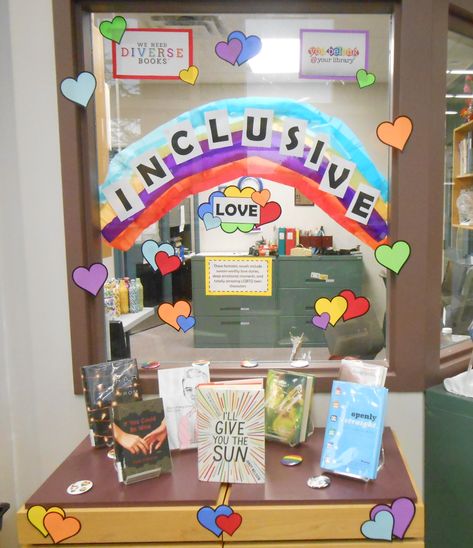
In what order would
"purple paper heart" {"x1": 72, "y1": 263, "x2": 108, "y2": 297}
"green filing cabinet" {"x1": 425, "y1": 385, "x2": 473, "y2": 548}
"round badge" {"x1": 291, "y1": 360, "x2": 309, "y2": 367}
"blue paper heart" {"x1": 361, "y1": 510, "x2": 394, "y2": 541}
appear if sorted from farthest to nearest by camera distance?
"round badge" {"x1": 291, "y1": 360, "x2": 309, "y2": 367}, "purple paper heart" {"x1": 72, "y1": 263, "x2": 108, "y2": 297}, "green filing cabinet" {"x1": 425, "y1": 385, "x2": 473, "y2": 548}, "blue paper heart" {"x1": 361, "y1": 510, "x2": 394, "y2": 541}

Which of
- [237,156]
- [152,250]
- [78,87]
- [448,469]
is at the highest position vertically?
[78,87]

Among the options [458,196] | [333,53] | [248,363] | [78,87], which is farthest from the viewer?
[458,196]

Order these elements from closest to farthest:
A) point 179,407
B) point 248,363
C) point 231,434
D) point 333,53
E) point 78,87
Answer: point 231,434 → point 179,407 → point 78,87 → point 333,53 → point 248,363

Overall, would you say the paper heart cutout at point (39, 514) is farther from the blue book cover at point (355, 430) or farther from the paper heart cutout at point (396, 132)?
the paper heart cutout at point (396, 132)

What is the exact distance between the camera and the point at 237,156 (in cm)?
177

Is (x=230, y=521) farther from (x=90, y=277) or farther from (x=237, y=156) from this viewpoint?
(x=237, y=156)

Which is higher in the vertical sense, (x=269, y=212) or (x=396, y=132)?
(x=396, y=132)

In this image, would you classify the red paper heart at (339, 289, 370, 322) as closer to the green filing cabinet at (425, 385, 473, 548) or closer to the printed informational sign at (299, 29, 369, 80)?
the green filing cabinet at (425, 385, 473, 548)

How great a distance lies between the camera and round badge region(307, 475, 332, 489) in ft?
4.25

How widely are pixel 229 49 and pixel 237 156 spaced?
15.0 inches

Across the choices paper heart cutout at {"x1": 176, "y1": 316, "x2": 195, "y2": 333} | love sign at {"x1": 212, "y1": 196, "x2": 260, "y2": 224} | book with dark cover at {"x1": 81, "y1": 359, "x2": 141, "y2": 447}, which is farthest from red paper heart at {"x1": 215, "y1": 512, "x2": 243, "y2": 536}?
love sign at {"x1": 212, "y1": 196, "x2": 260, "y2": 224}

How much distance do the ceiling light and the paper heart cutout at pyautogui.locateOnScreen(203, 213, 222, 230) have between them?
0.59 m

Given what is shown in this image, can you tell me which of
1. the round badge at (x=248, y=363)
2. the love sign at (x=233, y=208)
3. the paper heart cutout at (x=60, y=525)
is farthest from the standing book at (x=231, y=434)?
the love sign at (x=233, y=208)

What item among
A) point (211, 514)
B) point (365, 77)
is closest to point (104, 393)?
point (211, 514)
